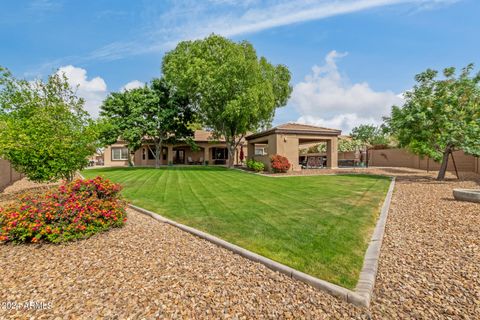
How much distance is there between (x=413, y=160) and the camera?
24.5 meters

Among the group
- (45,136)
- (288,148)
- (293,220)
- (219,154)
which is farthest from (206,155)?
(293,220)

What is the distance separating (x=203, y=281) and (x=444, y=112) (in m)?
15.1

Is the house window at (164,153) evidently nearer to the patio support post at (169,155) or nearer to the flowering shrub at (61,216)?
the patio support post at (169,155)

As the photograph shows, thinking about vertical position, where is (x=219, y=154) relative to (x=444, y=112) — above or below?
below

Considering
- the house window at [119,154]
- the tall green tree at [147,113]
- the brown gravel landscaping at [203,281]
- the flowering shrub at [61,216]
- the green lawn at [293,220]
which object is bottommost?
the brown gravel landscaping at [203,281]

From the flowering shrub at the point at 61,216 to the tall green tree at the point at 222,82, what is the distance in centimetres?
1521

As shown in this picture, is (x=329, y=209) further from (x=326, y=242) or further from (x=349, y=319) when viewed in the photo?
(x=349, y=319)

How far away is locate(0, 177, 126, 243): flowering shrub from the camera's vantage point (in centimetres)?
467

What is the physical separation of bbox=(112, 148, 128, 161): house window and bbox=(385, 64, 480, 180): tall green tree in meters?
31.4

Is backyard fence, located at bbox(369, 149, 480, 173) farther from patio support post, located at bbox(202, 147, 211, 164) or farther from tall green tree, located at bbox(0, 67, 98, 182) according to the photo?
tall green tree, located at bbox(0, 67, 98, 182)

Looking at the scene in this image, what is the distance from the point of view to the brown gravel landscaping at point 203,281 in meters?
2.74

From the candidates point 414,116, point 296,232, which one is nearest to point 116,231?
point 296,232

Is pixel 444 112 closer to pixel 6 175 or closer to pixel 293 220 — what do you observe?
pixel 293 220

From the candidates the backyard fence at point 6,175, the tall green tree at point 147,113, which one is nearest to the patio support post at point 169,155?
the tall green tree at point 147,113
